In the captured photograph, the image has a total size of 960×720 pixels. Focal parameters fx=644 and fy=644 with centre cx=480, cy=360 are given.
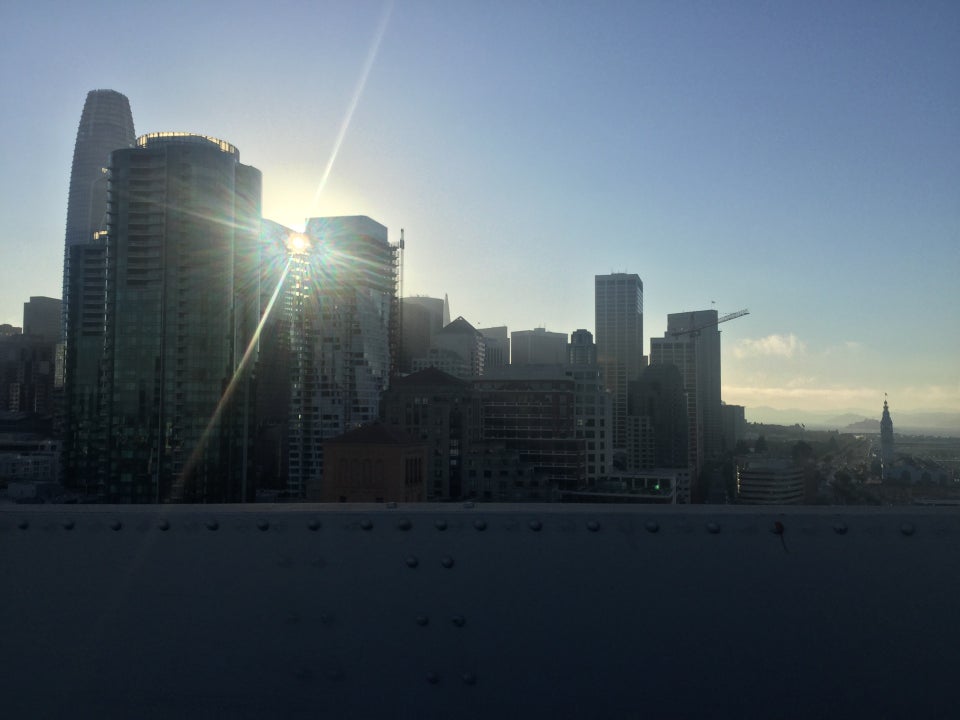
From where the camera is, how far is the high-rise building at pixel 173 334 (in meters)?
54.7

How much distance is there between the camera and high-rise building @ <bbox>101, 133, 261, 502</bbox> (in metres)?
54.7

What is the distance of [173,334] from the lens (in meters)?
56.4

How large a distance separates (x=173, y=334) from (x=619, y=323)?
130m

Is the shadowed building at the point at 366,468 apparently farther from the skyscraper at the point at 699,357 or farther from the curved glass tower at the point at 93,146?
the skyscraper at the point at 699,357

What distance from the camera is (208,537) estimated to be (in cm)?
338

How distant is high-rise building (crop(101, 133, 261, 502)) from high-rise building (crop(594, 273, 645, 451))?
110079 millimetres

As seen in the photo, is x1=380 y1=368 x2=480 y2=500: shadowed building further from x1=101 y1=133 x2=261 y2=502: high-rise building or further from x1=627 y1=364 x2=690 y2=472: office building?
x1=627 y1=364 x2=690 y2=472: office building

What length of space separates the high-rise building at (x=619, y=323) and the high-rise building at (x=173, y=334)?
110079mm

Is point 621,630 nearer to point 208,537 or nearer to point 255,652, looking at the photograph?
point 255,652

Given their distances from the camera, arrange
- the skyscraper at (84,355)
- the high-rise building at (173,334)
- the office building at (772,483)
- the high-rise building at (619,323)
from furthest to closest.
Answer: the high-rise building at (619,323) → the office building at (772,483) → the skyscraper at (84,355) → the high-rise building at (173,334)

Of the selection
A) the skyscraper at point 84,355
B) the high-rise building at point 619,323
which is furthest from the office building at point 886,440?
the high-rise building at point 619,323

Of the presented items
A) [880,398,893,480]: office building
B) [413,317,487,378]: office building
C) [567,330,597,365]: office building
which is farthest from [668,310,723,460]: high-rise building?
[880,398,893,480]: office building

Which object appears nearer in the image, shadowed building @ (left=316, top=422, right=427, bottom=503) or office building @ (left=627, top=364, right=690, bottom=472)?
shadowed building @ (left=316, top=422, right=427, bottom=503)

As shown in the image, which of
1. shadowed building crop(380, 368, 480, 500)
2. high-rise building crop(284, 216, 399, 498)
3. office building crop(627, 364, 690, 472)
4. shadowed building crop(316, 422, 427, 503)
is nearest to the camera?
shadowed building crop(316, 422, 427, 503)
